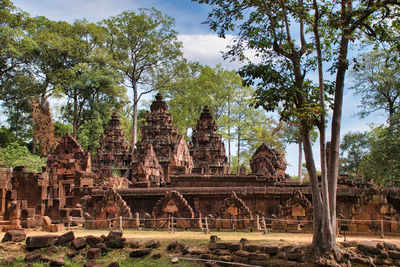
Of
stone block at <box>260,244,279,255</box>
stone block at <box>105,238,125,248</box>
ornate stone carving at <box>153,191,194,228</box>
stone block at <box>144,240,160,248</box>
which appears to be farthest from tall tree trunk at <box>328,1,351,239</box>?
stone block at <box>105,238,125,248</box>

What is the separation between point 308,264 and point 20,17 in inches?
1446

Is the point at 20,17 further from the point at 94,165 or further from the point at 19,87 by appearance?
the point at 94,165

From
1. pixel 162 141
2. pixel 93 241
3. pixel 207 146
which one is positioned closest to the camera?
pixel 93 241

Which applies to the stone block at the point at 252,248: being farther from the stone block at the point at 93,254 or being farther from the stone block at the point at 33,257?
the stone block at the point at 33,257

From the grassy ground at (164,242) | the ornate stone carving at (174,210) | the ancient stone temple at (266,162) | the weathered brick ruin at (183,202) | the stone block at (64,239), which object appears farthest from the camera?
the ancient stone temple at (266,162)

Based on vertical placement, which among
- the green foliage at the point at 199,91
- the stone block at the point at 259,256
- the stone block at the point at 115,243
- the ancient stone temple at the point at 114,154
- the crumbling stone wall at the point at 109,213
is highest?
the green foliage at the point at 199,91

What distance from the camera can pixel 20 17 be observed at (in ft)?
124

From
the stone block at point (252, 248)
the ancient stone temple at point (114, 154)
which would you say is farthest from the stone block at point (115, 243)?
the ancient stone temple at point (114, 154)

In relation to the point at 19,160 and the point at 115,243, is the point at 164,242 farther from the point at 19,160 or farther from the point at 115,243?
the point at 19,160

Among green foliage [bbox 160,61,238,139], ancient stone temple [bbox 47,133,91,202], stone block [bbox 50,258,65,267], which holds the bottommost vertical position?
stone block [bbox 50,258,65,267]

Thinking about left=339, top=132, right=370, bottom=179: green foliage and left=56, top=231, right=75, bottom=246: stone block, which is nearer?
left=56, top=231, right=75, bottom=246: stone block

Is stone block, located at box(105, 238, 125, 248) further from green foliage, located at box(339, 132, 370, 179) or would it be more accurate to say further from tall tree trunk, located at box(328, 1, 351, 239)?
green foliage, located at box(339, 132, 370, 179)

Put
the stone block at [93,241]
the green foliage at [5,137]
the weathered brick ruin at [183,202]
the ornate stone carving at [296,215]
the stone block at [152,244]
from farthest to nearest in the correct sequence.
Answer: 1. the green foliage at [5,137]
2. the weathered brick ruin at [183,202]
3. the ornate stone carving at [296,215]
4. the stone block at [93,241]
5. the stone block at [152,244]

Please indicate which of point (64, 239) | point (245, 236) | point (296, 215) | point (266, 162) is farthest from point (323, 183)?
point (266, 162)
